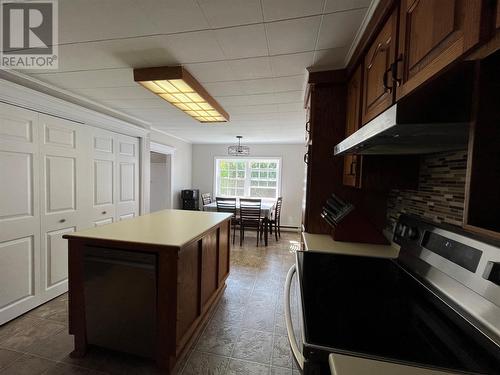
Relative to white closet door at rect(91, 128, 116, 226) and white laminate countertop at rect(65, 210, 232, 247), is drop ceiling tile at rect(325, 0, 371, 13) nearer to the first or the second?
white laminate countertop at rect(65, 210, 232, 247)

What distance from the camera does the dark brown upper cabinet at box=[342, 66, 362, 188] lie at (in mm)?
1476

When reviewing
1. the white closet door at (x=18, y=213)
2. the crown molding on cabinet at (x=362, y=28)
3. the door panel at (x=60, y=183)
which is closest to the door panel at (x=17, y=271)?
the white closet door at (x=18, y=213)

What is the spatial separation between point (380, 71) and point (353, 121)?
1.57 feet

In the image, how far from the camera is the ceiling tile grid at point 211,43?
45.4 inches

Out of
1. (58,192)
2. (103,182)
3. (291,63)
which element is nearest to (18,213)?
(58,192)

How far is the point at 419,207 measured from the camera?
137 centimetres

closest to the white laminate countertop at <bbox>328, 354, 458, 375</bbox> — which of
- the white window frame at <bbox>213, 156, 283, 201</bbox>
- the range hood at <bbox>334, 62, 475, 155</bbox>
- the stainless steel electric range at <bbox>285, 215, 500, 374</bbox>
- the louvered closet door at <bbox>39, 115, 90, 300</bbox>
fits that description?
the stainless steel electric range at <bbox>285, 215, 500, 374</bbox>

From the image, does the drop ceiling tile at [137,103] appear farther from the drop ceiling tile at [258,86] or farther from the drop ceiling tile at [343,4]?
the drop ceiling tile at [343,4]

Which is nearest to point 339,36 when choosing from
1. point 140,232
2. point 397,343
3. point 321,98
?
point 321,98

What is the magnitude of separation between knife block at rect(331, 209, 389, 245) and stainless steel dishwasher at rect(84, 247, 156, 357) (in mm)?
1338

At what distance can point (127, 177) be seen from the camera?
333cm

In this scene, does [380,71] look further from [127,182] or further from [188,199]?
[188,199]

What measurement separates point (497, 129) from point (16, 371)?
2697mm

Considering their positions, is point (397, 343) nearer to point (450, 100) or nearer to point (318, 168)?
point (450, 100)
